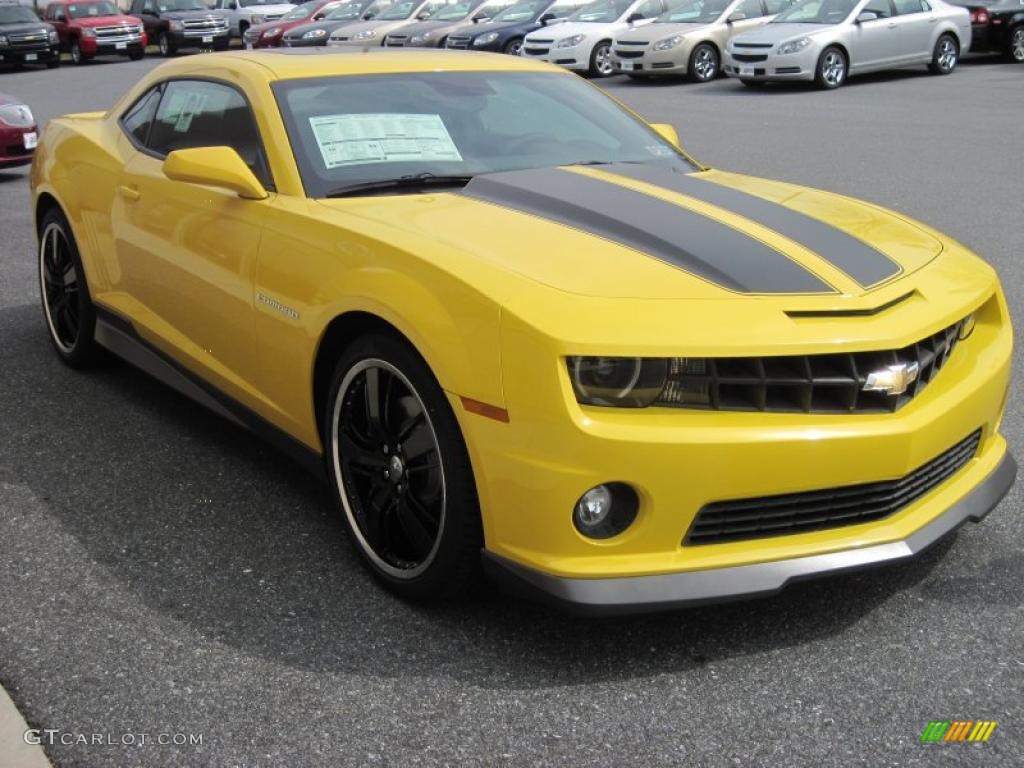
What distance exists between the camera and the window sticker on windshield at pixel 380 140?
425cm

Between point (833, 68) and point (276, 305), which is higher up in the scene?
point (276, 305)

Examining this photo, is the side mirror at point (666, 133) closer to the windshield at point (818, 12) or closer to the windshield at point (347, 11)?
the windshield at point (818, 12)

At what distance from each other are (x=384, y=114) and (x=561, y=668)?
6.73ft

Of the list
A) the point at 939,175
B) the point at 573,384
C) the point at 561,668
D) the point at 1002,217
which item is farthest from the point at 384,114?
the point at 939,175

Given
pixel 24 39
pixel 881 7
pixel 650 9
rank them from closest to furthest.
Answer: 1. pixel 881 7
2. pixel 650 9
3. pixel 24 39

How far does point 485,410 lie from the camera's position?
10.3 ft

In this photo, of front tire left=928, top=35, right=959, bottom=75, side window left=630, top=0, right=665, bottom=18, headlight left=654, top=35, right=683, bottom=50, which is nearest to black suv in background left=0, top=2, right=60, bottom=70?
side window left=630, top=0, right=665, bottom=18

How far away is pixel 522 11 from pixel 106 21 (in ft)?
38.6

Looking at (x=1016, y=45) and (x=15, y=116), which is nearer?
(x=15, y=116)

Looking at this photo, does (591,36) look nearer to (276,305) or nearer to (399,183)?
(399,183)

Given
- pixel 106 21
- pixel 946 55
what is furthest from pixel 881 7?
pixel 106 21

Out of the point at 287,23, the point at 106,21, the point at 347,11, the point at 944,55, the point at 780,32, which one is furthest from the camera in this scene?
the point at 106,21

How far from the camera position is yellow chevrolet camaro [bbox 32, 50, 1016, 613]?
3.07m

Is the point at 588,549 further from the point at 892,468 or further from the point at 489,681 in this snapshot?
the point at 892,468
